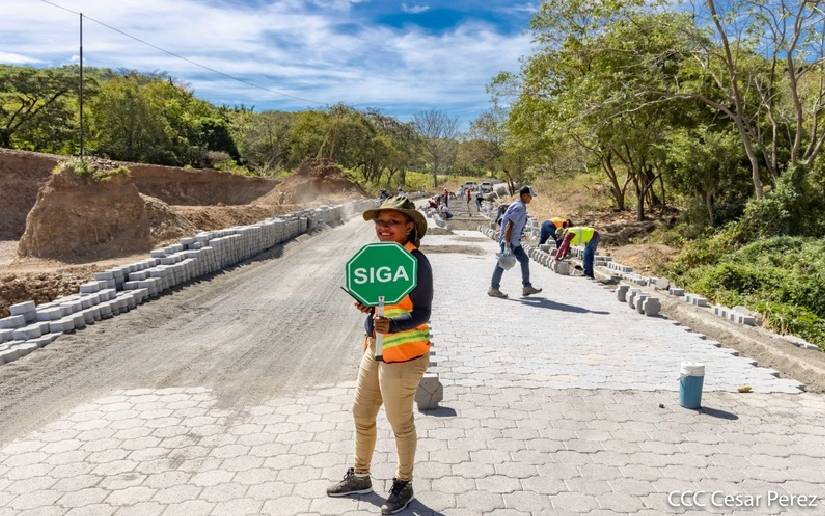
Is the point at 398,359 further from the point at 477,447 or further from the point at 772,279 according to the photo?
the point at 772,279

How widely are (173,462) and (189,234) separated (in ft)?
49.7

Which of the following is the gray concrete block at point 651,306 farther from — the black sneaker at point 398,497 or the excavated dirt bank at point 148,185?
the excavated dirt bank at point 148,185

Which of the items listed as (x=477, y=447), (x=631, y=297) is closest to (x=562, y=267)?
(x=631, y=297)

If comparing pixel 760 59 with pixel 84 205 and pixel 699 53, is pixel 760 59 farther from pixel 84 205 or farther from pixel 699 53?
pixel 84 205

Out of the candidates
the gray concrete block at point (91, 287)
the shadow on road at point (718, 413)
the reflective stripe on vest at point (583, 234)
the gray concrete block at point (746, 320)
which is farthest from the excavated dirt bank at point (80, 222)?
the shadow on road at point (718, 413)

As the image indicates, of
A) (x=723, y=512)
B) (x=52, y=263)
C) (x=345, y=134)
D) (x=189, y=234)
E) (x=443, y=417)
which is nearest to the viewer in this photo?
(x=723, y=512)

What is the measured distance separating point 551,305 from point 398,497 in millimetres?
6811

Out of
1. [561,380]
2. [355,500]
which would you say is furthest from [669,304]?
[355,500]

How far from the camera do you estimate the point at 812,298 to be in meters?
10.2

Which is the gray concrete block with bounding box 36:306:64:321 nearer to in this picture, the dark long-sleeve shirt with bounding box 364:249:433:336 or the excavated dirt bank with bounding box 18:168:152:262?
the dark long-sleeve shirt with bounding box 364:249:433:336

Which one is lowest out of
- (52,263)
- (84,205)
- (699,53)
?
(52,263)

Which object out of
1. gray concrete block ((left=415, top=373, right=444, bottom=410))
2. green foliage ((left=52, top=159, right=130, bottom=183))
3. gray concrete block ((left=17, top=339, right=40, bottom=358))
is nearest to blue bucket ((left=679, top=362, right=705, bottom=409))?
gray concrete block ((left=415, top=373, right=444, bottom=410))

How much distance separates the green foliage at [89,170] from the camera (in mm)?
16047

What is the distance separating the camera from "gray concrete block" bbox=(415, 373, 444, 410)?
481cm
